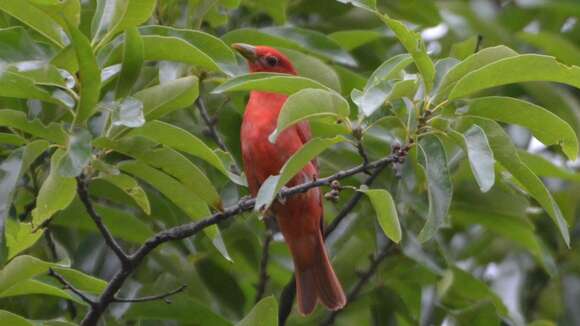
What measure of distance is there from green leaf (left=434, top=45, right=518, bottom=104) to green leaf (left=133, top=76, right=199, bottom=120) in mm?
673

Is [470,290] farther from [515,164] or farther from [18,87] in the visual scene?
[18,87]

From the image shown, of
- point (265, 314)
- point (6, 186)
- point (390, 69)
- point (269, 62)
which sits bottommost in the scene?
point (269, 62)

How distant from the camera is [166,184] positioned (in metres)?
3.40

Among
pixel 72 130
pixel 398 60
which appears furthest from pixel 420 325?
pixel 72 130

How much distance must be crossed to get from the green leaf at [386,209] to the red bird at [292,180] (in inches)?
42.6

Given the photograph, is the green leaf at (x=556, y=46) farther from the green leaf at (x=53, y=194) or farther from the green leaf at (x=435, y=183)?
the green leaf at (x=53, y=194)

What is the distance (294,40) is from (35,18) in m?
1.35

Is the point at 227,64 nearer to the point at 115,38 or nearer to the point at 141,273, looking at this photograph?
the point at 115,38

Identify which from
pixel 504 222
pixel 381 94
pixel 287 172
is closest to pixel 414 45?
pixel 381 94

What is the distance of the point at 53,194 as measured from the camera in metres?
3.13

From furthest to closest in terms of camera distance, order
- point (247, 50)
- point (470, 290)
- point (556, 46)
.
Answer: point (556, 46), point (470, 290), point (247, 50)

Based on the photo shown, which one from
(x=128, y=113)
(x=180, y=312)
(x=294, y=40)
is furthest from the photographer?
(x=294, y=40)

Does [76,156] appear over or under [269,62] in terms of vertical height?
over

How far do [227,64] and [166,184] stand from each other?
0.44 meters
